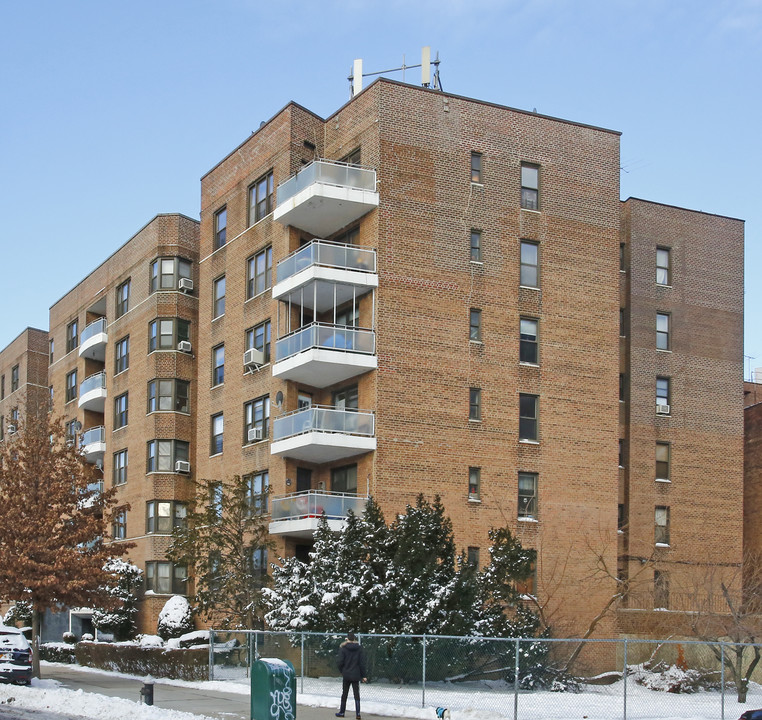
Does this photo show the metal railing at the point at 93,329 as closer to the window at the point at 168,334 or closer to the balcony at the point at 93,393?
the balcony at the point at 93,393

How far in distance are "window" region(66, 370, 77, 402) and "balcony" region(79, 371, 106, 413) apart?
104 inches

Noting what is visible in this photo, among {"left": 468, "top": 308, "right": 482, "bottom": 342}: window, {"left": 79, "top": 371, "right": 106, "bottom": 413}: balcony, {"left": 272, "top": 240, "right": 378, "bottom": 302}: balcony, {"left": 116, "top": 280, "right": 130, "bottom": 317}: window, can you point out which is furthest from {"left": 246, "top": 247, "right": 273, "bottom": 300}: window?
{"left": 79, "top": 371, "right": 106, "bottom": 413}: balcony

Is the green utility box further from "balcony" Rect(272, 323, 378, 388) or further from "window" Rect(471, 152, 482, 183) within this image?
"window" Rect(471, 152, 482, 183)

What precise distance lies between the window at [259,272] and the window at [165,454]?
8223 millimetres

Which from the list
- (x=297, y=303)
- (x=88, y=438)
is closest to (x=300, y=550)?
(x=297, y=303)

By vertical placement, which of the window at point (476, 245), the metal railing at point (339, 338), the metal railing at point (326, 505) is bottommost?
the metal railing at point (326, 505)

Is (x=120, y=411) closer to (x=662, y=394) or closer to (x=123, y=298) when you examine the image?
(x=123, y=298)

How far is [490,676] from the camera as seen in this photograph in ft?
95.6

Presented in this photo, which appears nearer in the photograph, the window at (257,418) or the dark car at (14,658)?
the dark car at (14,658)

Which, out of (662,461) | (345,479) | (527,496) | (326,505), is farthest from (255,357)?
(662,461)

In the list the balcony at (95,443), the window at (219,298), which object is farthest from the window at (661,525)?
the balcony at (95,443)

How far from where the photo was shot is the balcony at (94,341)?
5578 cm

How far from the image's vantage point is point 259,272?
1745 inches

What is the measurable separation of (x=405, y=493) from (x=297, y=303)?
8.47m
